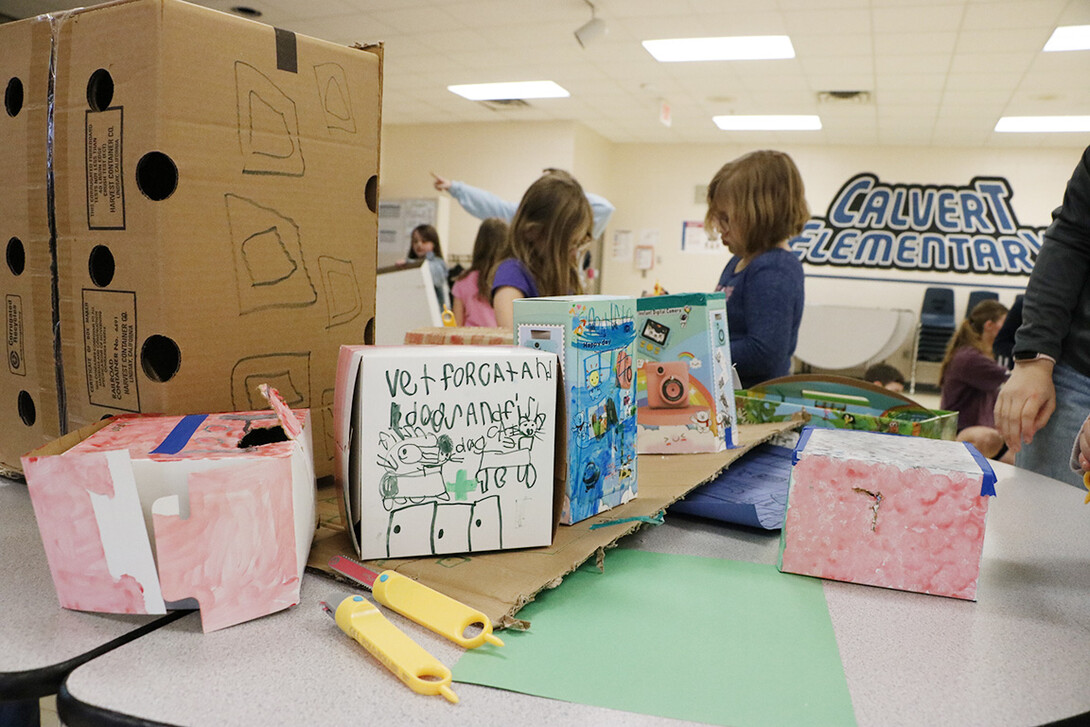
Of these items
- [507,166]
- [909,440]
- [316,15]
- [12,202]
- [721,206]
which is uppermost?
[316,15]

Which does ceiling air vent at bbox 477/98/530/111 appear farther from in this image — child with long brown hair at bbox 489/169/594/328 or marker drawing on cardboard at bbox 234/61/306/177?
marker drawing on cardboard at bbox 234/61/306/177

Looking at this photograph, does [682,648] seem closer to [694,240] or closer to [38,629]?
[38,629]

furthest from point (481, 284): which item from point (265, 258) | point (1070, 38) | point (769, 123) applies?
point (769, 123)

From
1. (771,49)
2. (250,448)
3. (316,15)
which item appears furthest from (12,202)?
(771,49)

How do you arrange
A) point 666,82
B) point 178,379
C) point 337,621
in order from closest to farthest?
1. point 337,621
2. point 178,379
3. point 666,82

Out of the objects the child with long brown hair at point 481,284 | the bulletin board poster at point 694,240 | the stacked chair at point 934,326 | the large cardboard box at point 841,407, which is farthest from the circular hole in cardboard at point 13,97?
the bulletin board poster at point 694,240

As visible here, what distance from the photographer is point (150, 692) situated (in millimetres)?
551

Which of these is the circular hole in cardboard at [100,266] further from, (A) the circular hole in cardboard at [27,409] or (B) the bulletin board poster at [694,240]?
(B) the bulletin board poster at [694,240]

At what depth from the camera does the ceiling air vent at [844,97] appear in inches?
238

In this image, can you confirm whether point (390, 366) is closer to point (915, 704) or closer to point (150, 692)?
point (150, 692)

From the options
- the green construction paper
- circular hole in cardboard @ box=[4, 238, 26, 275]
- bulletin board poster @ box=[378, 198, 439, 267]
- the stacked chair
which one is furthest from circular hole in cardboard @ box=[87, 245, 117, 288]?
the stacked chair

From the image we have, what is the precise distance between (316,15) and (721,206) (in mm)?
4257

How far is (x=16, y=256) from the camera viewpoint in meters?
0.95

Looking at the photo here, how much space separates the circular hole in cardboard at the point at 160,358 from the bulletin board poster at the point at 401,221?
758 cm
